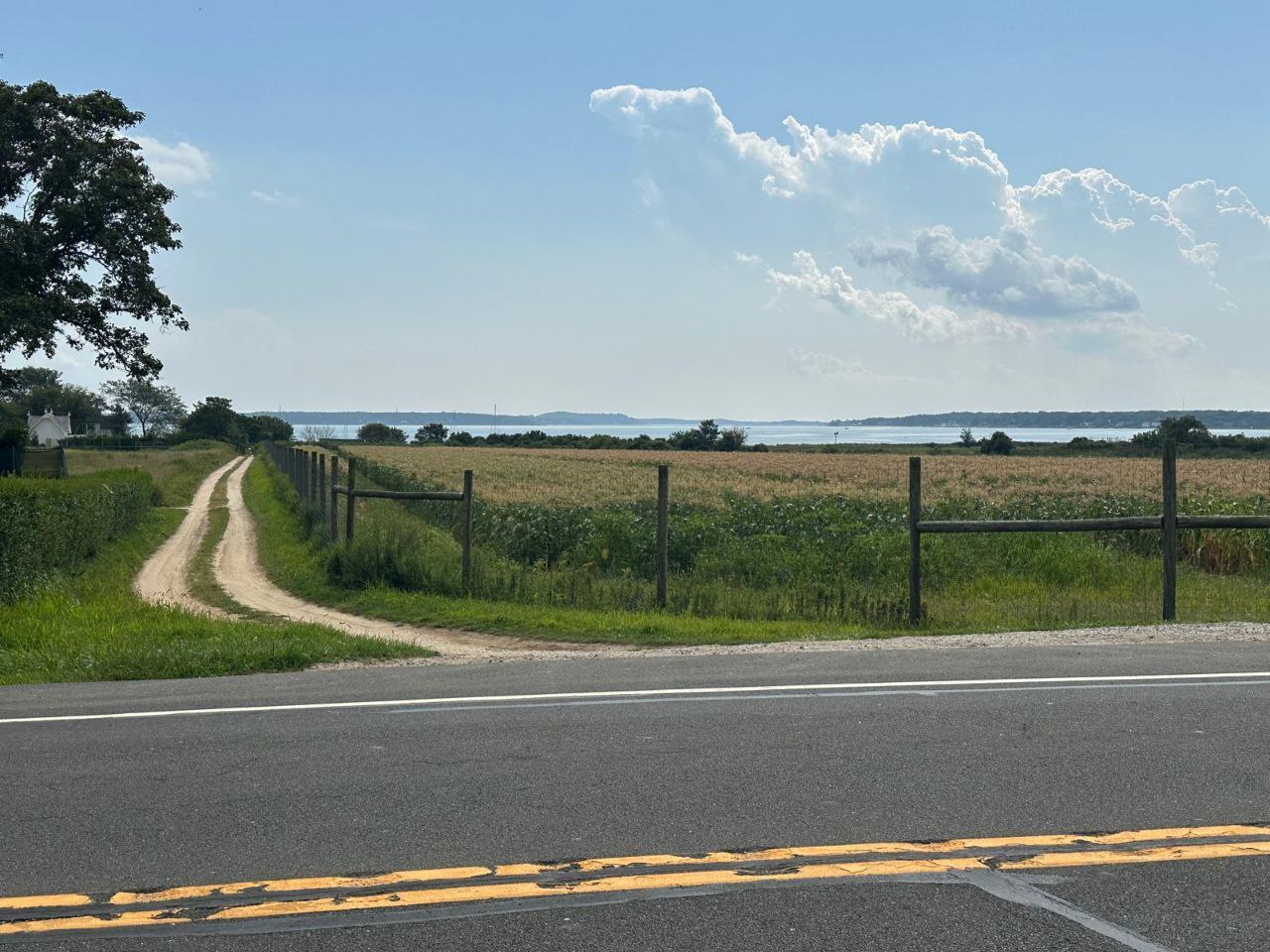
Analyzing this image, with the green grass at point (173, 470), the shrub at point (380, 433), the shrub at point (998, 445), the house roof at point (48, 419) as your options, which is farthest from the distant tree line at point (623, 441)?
the green grass at point (173, 470)

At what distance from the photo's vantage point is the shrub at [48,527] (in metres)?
16.3

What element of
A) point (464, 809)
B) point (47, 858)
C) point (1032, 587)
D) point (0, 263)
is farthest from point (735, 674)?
point (0, 263)

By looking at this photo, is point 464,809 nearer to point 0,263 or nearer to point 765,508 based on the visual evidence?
point 765,508

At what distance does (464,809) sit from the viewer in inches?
232

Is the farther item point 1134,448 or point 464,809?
point 1134,448

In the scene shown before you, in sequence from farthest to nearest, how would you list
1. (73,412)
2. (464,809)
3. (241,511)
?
(73,412), (241,511), (464,809)

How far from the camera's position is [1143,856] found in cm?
517

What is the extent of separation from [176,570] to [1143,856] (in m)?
21.3

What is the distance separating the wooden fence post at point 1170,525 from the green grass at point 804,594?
300mm

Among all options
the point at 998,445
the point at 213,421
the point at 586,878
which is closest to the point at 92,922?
the point at 586,878

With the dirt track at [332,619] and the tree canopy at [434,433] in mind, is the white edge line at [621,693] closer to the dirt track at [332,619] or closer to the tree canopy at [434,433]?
the dirt track at [332,619]

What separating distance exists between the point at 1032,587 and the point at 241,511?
2751 cm

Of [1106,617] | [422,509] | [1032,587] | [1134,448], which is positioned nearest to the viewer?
[1106,617]

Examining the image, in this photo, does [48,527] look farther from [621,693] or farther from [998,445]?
[998,445]
